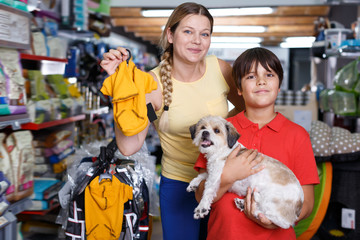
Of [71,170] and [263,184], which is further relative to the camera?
[71,170]

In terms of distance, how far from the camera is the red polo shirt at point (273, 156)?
154cm

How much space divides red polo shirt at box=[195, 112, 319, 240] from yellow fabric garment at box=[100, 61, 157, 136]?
0.37 m

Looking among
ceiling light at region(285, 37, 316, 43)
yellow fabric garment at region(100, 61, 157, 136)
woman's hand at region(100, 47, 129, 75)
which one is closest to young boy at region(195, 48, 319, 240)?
yellow fabric garment at region(100, 61, 157, 136)

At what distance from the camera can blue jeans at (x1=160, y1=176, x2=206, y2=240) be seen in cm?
201

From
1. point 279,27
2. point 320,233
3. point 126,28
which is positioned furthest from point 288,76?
point 320,233

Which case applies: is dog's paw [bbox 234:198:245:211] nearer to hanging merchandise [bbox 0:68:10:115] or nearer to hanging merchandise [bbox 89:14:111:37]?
hanging merchandise [bbox 0:68:10:115]

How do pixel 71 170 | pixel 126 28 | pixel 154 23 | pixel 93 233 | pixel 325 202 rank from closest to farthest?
pixel 93 233 < pixel 71 170 < pixel 325 202 < pixel 154 23 < pixel 126 28

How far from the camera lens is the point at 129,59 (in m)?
1.73

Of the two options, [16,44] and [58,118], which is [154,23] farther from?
[16,44]

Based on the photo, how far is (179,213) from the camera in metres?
2.02

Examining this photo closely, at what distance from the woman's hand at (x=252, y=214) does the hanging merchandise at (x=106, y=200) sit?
90 centimetres

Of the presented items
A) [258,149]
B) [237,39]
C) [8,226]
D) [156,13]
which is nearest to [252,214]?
[258,149]

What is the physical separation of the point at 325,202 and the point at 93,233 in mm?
1710

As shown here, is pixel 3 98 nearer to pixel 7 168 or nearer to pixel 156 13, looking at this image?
pixel 7 168
